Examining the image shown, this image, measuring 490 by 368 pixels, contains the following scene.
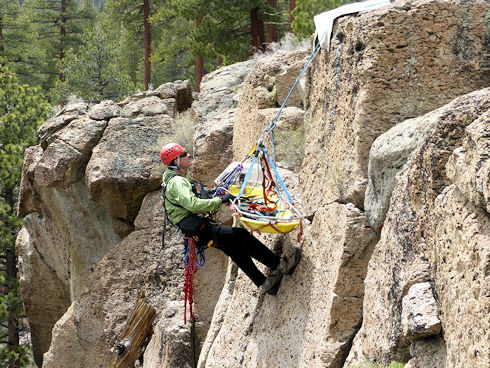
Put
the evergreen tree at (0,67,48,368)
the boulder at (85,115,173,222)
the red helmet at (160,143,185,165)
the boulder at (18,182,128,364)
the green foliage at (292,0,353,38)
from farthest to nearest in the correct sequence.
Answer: the evergreen tree at (0,67,48,368), the green foliage at (292,0,353,38), the boulder at (18,182,128,364), the boulder at (85,115,173,222), the red helmet at (160,143,185,165)

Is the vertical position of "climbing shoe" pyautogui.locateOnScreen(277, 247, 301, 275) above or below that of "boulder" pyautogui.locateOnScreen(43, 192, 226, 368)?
above

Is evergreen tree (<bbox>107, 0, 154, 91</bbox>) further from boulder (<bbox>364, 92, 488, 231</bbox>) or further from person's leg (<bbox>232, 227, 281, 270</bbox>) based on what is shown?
boulder (<bbox>364, 92, 488, 231</bbox>)

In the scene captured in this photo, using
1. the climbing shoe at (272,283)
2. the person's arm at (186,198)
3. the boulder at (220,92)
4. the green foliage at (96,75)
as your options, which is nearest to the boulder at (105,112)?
the boulder at (220,92)

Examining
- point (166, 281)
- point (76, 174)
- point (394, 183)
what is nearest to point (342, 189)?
point (394, 183)

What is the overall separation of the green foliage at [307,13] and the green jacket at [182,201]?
30.7 feet

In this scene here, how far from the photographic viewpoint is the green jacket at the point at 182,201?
22.8 ft

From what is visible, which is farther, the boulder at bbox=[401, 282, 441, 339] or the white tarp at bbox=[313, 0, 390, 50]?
the white tarp at bbox=[313, 0, 390, 50]

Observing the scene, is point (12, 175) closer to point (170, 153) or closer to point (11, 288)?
point (11, 288)

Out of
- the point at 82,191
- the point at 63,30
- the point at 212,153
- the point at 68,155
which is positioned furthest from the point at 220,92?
the point at 63,30

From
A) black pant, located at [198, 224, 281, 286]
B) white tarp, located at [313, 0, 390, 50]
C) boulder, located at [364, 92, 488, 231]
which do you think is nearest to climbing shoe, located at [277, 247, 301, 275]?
black pant, located at [198, 224, 281, 286]

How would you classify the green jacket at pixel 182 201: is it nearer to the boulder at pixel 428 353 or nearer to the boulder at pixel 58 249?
the boulder at pixel 428 353

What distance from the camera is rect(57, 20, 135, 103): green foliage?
2630cm

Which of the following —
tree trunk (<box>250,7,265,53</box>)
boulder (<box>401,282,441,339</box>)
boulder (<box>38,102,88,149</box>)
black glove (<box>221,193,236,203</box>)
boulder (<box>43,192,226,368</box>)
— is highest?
Result: tree trunk (<box>250,7,265,53</box>)

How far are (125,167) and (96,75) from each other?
1449 centimetres
